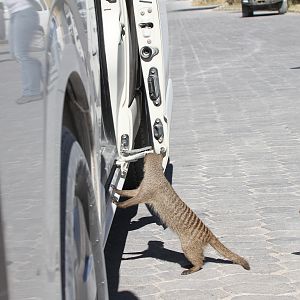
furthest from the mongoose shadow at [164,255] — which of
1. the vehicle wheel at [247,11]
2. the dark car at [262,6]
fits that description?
the vehicle wheel at [247,11]

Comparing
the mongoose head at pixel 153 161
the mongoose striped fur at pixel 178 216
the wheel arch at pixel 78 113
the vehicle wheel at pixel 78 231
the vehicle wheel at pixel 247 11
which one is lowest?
the vehicle wheel at pixel 247 11

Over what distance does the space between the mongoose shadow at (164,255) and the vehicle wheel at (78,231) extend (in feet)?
7.99

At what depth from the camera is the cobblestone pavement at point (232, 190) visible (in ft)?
17.7

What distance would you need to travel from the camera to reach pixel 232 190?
303 inches

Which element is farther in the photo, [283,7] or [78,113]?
[283,7]

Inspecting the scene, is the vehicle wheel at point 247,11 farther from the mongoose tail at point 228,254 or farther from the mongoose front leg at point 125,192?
the mongoose tail at point 228,254

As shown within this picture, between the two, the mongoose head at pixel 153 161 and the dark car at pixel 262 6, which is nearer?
the mongoose head at pixel 153 161

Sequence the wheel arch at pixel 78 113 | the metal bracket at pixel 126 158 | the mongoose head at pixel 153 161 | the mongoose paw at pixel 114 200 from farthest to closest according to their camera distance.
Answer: the mongoose head at pixel 153 161 → the metal bracket at pixel 126 158 → the mongoose paw at pixel 114 200 → the wheel arch at pixel 78 113

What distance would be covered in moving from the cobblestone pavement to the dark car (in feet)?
80.2

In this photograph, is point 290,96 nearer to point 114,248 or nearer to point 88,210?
point 114,248

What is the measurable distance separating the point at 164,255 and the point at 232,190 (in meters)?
1.80

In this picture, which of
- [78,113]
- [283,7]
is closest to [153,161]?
[78,113]

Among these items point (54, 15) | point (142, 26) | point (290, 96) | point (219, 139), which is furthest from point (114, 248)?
point (290, 96)

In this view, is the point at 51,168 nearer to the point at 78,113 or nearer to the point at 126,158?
the point at 78,113
